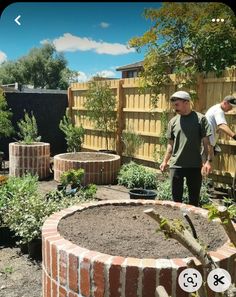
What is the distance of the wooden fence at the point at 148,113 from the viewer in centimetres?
710

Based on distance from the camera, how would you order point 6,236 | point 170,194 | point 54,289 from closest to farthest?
1. point 54,289
2. point 6,236
3. point 170,194

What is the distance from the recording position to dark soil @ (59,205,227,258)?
2723mm

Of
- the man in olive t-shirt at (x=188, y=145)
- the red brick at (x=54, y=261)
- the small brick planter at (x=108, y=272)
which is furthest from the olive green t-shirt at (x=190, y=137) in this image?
the red brick at (x=54, y=261)

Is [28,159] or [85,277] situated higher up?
[85,277]

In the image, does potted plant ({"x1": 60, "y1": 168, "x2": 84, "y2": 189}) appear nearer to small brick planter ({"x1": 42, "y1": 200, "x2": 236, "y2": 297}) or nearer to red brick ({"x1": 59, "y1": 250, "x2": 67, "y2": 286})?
small brick planter ({"x1": 42, "y1": 200, "x2": 236, "y2": 297})

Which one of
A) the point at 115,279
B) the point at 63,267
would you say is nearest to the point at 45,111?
the point at 63,267

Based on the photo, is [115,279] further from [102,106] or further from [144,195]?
[102,106]

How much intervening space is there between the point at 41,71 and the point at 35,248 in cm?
4529

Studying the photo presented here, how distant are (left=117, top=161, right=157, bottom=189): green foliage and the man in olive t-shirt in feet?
8.68

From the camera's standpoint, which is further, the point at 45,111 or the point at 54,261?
the point at 45,111

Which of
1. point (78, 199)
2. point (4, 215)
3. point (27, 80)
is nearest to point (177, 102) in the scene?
point (78, 199)

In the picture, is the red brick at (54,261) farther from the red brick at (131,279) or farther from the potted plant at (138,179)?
the potted plant at (138,179)

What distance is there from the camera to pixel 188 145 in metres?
4.68

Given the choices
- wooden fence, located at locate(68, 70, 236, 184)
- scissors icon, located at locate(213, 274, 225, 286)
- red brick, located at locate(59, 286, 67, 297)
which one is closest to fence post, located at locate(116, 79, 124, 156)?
wooden fence, located at locate(68, 70, 236, 184)
